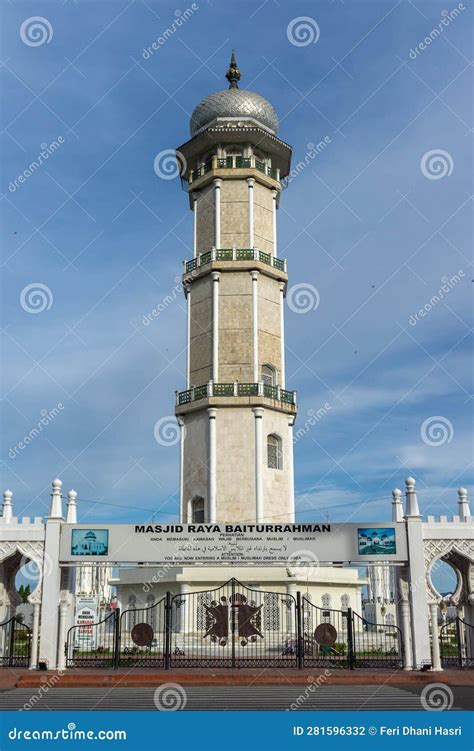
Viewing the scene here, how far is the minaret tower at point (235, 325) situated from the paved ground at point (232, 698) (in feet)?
48.6

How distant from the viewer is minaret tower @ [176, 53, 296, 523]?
33531 millimetres

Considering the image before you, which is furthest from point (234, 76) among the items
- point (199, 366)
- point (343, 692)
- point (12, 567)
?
point (343, 692)

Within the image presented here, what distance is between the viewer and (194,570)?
3152cm

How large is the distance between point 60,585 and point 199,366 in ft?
49.8

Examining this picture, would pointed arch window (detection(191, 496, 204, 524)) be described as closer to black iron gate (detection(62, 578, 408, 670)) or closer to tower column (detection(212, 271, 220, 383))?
black iron gate (detection(62, 578, 408, 670))

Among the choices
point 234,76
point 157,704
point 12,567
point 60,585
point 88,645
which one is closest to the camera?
point 157,704

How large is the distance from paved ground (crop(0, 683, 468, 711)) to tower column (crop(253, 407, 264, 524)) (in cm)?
1439

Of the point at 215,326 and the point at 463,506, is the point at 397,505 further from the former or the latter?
the point at 215,326

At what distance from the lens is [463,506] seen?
24031mm

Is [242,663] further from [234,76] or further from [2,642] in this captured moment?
[234,76]

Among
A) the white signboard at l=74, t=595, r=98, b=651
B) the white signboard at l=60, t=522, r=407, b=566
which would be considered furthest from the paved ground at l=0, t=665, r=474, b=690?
the white signboard at l=74, t=595, r=98, b=651

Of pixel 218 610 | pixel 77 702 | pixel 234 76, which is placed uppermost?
pixel 234 76

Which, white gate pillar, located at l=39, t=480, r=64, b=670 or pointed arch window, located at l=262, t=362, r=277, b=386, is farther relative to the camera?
pointed arch window, located at l=262, t=362, r=277, b=386

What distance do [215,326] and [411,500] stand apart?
610 inches
